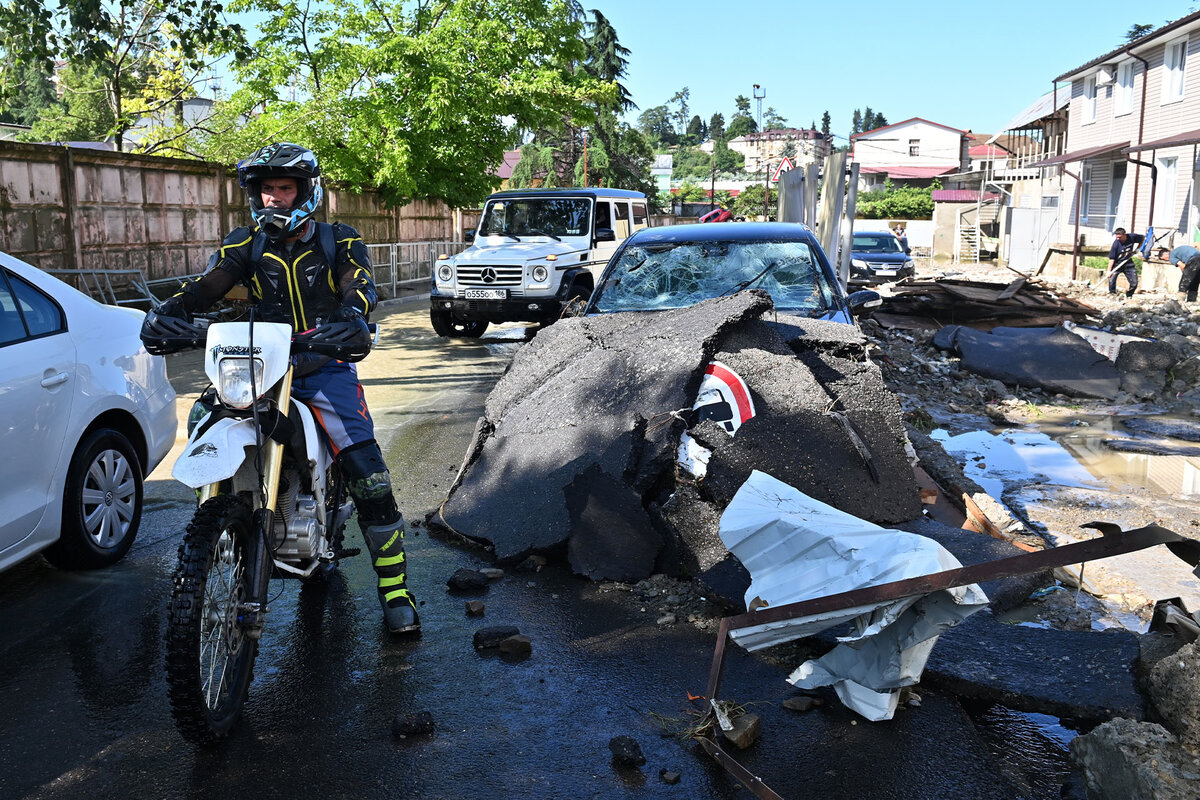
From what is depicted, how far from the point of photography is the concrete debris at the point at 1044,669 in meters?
3.56

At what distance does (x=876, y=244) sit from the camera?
2833 cm

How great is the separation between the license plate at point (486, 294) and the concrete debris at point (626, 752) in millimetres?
11057

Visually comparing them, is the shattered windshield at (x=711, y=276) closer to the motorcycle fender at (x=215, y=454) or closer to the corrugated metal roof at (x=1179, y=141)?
the motorcycle fender at (x=215, y=454)

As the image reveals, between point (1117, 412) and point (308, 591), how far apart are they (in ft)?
30.3

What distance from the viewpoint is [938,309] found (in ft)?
56.1

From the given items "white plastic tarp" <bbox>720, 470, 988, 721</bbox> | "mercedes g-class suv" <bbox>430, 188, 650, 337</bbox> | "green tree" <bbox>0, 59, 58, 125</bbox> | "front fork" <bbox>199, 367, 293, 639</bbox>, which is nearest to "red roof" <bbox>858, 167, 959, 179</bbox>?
"green tree" <bbox>0, 59, 58, 125</bbox>

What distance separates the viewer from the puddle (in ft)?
10.5

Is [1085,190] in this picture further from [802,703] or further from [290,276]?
[290,276]

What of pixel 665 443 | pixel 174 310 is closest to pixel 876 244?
pixel 665 443

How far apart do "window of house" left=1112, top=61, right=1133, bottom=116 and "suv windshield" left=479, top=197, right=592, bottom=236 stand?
27.7 meters

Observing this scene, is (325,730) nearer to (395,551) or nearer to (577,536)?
(395,551)

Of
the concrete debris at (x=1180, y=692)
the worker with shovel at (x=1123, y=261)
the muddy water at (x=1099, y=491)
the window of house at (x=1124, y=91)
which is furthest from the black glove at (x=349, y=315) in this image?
the window of house at (x=1124, y=91)

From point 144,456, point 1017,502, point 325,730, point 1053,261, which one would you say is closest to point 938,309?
point 1017,502

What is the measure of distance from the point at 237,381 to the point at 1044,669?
3137mm
